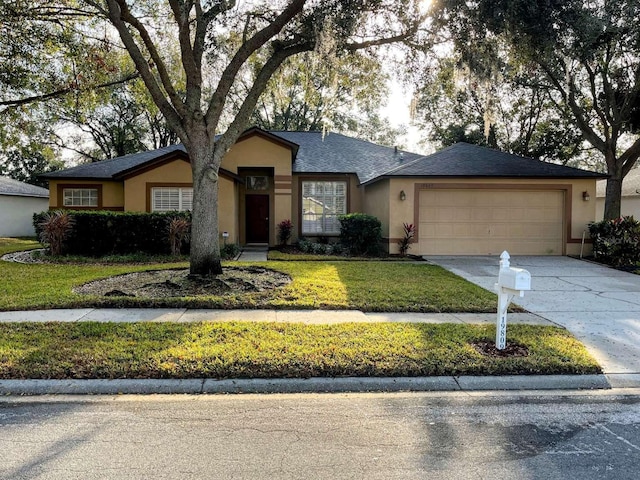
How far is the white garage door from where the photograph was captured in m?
14.2

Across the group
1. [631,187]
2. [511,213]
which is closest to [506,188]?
[511,213]

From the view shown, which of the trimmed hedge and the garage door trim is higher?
the garage door trim

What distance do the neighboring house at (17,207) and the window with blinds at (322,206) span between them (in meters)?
18.5

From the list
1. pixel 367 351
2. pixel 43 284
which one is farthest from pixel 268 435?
pixel 43 284

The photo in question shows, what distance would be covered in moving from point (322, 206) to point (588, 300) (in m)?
11.1

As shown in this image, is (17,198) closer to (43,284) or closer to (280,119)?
(280,119)

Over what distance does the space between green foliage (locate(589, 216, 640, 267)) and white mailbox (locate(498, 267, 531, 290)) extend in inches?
397

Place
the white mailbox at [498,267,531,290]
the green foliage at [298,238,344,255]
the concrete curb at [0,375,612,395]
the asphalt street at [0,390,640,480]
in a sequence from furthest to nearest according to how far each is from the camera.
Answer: the green foliage at [298,238,344,255], the white mailbox at [498,267,531,290], the concrete curb at [0,375,612,395], the asphalt street at [0,390,640,480]

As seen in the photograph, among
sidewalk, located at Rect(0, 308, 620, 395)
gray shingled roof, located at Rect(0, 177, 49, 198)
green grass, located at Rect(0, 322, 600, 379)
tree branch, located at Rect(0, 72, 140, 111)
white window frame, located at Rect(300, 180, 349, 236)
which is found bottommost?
sidewalk, located at Rect(0, 308, 620, 395)

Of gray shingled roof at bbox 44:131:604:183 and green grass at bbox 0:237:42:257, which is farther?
green grass at bbox 0:237:42:257

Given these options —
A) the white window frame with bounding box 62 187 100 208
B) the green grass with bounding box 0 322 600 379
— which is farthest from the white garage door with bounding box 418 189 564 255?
the white window frame with bounding box 62 187 100 208

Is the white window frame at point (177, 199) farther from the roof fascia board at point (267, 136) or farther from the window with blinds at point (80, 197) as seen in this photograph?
the window with blinds at point (80, 197)

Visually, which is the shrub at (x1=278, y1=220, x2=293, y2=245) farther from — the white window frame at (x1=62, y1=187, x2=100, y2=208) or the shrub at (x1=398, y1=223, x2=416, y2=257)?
the white window frame at (x1=62, y1=187, x2=100, y2=208)

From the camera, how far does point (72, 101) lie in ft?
48.2
